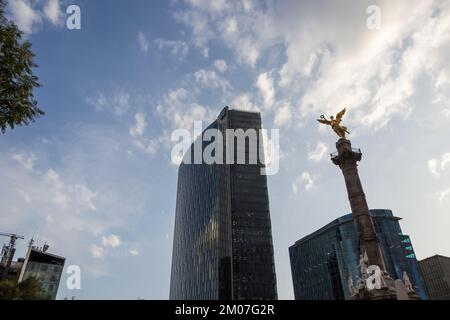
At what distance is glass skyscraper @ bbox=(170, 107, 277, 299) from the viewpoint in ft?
316

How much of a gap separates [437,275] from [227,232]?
108826 millimetres

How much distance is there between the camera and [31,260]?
89.4 m

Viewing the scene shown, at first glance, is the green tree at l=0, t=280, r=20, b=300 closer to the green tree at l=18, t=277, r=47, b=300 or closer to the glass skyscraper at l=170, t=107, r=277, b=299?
the green tree at l=18, t=277, r=47, b=300

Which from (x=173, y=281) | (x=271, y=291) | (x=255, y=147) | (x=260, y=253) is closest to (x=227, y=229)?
(x=260, y=253)

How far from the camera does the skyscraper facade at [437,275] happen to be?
468ft

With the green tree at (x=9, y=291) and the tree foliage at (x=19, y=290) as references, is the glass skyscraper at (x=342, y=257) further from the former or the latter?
the green tree at (x=9, y=291)

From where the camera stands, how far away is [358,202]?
31.8 meters

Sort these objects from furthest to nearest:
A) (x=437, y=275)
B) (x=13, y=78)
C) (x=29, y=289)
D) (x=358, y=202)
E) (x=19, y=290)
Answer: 1. (x=437, y=275)
2. (x=29, y=289)
3. (x=19, y=290)
4. (x=358, y=202)
5. (x=13, y=78)

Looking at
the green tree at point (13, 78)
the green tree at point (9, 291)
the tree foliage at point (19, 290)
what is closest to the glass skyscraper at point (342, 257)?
the tree foliage at point (19, 290)

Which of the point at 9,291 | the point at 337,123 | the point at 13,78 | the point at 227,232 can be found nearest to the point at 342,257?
the point at 227,232

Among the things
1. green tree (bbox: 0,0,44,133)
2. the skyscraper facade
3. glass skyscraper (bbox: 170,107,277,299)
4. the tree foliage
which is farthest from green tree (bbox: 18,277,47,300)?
the skyscraper facade

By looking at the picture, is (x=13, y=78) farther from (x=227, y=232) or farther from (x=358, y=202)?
(x=227, y=232)

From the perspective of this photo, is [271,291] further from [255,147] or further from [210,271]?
[255,147]
